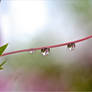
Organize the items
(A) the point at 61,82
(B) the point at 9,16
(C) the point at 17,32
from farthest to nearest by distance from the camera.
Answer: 1. (C) the point at 17,32
2. (B) the point at 9,16
3. (A) the point at 61,82

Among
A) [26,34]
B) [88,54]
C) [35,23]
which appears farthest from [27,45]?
[88,54]

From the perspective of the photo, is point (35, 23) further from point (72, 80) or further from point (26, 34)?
point (72, 80)

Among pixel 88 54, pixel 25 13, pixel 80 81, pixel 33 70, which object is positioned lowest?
pixel 80 81

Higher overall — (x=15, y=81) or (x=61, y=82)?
(x=15, y=81)

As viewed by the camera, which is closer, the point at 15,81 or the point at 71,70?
the point at 15,81

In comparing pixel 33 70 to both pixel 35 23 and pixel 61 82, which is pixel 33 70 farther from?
pixel 35 23

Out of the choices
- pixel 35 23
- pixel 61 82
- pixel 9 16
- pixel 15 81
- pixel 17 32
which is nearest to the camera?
pixel 15 81

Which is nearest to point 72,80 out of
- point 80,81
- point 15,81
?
point 80,81
